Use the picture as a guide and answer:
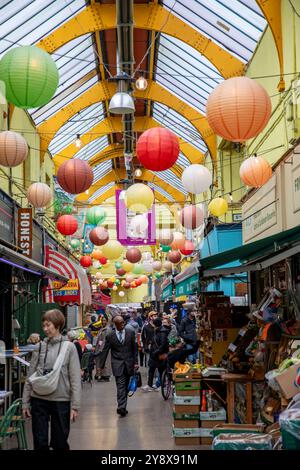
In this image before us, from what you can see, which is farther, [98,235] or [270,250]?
[98,235]

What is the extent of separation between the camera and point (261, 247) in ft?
26.2

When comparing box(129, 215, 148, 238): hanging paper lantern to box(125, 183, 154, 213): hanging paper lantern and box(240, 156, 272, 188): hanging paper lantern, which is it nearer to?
Result: box(125, 183, 154, 213): hanging paper lantern

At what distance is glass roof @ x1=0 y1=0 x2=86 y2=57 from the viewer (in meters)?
14.2

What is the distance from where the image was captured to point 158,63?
68.2ft

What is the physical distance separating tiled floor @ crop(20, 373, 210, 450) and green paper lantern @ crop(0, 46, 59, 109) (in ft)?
14.1

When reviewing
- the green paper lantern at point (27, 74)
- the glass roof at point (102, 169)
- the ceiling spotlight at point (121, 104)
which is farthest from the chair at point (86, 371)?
the glass roof at point (102, 169)

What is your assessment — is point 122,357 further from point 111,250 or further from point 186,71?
point 186,71

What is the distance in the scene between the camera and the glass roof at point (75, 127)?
23734 millimetres

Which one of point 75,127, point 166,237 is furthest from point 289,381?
point 75,127

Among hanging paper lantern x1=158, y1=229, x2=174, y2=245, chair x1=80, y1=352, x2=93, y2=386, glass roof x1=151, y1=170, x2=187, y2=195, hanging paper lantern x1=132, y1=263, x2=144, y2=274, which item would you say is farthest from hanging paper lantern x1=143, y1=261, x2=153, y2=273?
chair x1=80, y1=352, x2=93, y2=386

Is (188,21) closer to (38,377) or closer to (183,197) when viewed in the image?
(38,377)

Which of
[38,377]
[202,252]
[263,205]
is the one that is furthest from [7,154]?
[202,252]

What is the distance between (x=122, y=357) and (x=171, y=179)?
22.6m
